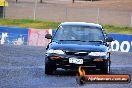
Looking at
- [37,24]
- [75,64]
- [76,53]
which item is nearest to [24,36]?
[37,24]

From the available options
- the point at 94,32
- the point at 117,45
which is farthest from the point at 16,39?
the point at 94,32

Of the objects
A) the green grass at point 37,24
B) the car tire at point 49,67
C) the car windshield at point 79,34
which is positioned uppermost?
the car windshield at point 79,34

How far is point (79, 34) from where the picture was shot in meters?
14.5

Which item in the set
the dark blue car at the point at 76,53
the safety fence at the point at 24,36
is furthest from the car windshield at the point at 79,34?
the safety fence at the point at 24,36

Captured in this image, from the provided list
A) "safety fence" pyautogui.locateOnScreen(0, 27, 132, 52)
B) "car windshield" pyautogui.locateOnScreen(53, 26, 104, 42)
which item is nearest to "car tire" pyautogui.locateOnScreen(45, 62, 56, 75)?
"car windshield" pyautogui.locateOnScreen(53, 26, 104, 42)

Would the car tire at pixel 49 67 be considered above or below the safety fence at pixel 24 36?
above

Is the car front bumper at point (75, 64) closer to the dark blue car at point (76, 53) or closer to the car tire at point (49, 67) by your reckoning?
the dark blue car at point (76, 53)

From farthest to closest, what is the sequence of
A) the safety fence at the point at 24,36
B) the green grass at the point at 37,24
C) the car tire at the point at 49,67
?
the green grass at the point at 37,24 → the safety fence at the point at 24,36 → the car tire at the point at 49,67

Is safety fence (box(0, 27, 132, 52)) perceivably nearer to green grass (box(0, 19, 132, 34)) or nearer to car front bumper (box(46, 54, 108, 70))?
green grass (box(0, 19, 132, 34))

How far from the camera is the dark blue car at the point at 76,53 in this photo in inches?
507

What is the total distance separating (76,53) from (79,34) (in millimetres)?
1682

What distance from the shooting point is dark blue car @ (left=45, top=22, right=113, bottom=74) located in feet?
42.2

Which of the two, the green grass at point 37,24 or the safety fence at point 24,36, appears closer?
the safety fence at point 24,36

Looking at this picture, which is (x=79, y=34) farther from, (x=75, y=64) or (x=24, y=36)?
(x=24, y=36)
